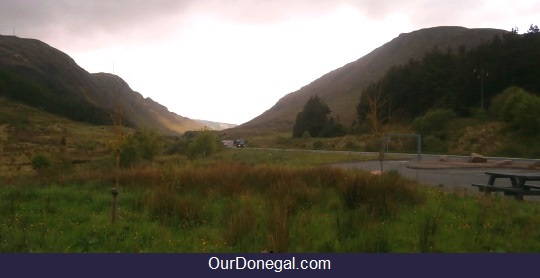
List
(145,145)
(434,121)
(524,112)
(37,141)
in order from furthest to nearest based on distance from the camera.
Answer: (37,141)
(434,121)
(145,145)
(524,112)

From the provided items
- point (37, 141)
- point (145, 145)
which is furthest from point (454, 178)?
point (37, 141)

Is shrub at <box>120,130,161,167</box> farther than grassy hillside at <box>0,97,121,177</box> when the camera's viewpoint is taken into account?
No

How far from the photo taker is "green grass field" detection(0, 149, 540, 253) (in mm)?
5953

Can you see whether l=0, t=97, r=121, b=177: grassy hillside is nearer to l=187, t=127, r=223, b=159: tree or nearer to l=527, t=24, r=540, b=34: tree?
l=187, t=127, r=223, b=159: tree

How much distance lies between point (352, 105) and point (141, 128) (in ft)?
485

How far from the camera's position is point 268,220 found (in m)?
6.77

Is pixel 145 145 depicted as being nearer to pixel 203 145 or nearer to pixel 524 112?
pixel 203 145

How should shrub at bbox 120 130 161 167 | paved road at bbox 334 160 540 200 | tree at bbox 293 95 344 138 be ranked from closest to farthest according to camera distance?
paved road at bbox 334 160 540 200 < shrub at bbox 120 130 161 167 < tree at bbox 293 95 344 138

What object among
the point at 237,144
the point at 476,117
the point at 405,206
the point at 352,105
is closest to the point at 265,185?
the point at 405,206

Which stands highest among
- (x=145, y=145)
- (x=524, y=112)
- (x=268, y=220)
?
(x=524, y=112)

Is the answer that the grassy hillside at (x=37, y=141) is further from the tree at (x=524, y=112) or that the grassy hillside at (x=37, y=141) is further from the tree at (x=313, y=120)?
the tree at (x=524, y=112)

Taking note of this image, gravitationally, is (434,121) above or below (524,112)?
below

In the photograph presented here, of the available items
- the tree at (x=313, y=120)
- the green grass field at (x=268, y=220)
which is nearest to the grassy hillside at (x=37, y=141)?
the green grass field at (x=268, y=220)

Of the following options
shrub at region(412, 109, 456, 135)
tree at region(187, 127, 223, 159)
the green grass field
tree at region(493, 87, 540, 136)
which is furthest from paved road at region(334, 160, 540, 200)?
shrub at region(412, 109, 456, 135)
